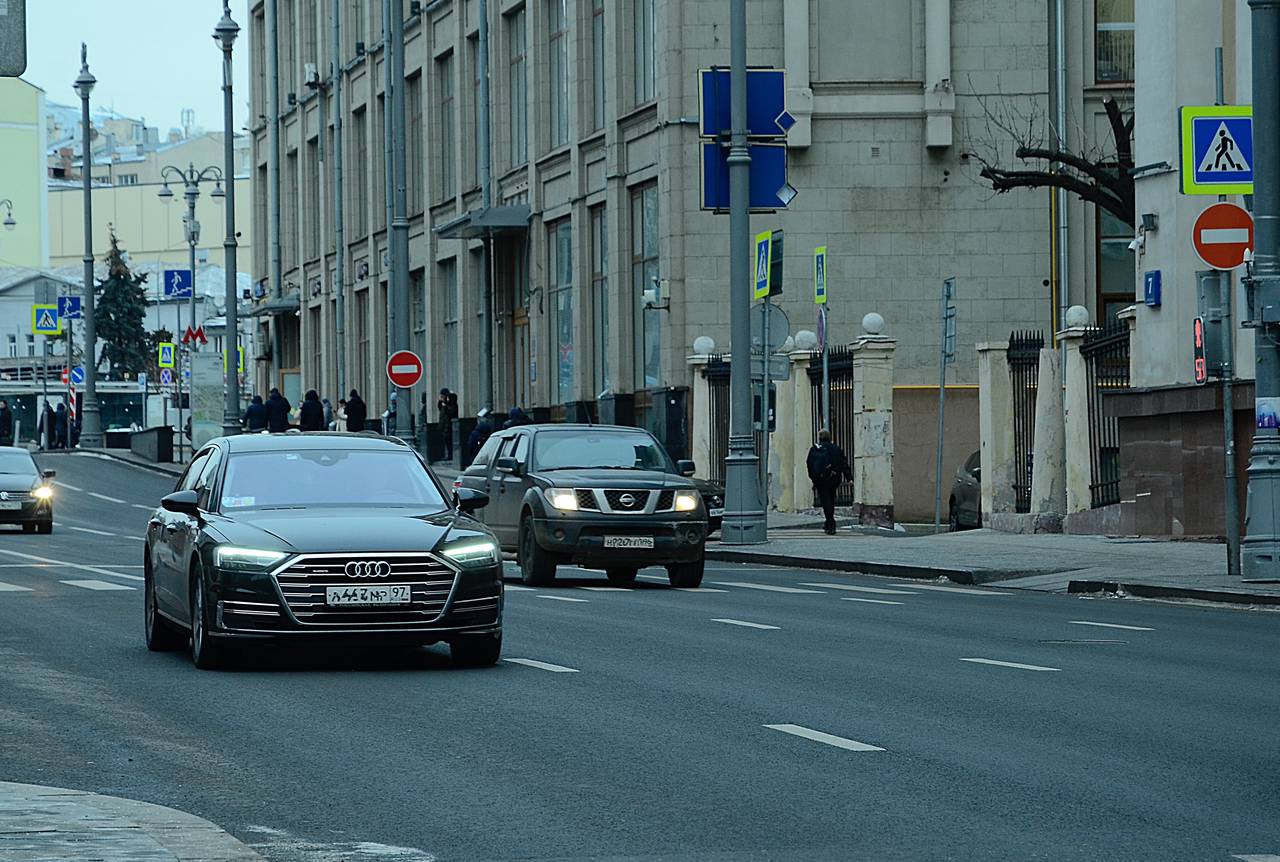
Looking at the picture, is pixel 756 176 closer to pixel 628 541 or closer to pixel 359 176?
pixel 628 541

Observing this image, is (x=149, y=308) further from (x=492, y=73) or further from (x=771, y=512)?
(x=771, y=512)

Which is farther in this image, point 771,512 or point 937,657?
point 771,512

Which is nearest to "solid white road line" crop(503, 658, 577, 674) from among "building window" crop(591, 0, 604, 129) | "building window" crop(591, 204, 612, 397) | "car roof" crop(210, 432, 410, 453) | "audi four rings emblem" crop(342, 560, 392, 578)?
"audi four rings emblem" crop(342, 560, 392, 578)

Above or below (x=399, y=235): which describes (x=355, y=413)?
below

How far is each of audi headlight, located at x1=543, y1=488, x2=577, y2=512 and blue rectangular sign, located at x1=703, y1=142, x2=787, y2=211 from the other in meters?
10.7

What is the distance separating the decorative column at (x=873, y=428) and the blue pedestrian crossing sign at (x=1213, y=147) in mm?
15171

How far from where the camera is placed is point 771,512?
4103cm

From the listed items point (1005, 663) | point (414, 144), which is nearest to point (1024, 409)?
point (1005, 663)

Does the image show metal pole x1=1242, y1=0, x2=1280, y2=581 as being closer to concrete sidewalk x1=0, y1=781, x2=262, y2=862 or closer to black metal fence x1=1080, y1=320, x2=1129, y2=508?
black metal fence x1=1080, y1=320, x2=1129, y2=508

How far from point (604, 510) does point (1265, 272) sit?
6.92 m

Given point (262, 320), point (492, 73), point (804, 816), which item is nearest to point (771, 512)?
point (492, 73)

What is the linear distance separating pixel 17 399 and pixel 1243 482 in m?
76.8

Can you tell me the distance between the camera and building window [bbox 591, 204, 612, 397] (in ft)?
161

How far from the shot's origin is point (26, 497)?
3941 centimetres
